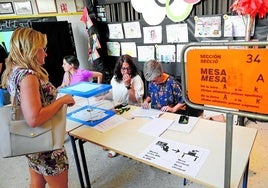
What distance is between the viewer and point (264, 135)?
102 inches

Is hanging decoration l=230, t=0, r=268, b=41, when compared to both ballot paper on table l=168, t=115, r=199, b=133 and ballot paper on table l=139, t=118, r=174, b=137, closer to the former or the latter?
ballot paper on table l=168, t=115, r=199, b=133

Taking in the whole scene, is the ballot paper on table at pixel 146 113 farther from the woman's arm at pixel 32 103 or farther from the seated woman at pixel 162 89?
the woman's arm at pixel 32 103

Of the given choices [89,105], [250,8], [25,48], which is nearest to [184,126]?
[89,105]

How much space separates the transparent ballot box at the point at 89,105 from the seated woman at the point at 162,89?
380mm

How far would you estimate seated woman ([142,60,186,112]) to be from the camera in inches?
78.4

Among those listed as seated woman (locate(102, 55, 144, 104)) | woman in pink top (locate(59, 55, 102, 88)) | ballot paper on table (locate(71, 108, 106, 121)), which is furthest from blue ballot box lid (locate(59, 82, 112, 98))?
woman in pink top (locate(59, 55, 102, 88))

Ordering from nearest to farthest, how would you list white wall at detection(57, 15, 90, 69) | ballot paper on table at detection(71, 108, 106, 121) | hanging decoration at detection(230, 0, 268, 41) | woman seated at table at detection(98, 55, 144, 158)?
ballot paper on table at detection(71, 108, 106, 121) < hanging decoration at detection(230, 0, 268, 41) < woman seated at table at detection(98, 55, 144, 158) < white wall at detection(57, 15, 90, 69)

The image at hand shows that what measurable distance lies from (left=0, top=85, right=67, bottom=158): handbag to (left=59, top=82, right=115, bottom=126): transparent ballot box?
1.82 ft

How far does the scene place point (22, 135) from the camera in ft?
3.71

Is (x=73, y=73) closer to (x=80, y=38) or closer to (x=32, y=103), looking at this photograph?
(x=80, y=38)

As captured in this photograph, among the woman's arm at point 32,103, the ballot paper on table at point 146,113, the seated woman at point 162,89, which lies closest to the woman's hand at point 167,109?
the seated woman at point 162,89

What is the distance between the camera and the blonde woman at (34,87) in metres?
1.05

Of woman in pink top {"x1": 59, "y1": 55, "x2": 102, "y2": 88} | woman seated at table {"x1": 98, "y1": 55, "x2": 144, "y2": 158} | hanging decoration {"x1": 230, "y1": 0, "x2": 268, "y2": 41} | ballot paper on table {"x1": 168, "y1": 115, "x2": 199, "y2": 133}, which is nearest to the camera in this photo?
ballot paper on table {"x1": 168, "y1": 115, "x2": 199, "y2": 133}

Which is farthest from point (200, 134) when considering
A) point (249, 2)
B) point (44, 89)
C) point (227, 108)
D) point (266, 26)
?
point (266, 26)
